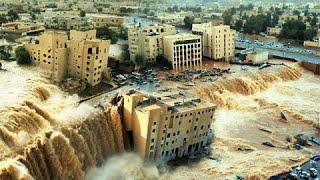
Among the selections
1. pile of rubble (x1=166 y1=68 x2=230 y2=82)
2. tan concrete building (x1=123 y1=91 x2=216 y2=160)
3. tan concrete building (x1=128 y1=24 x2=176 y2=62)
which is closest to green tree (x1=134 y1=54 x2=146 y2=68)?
tan concrete building (x1=128 y1=24 x2=176 y2=62)

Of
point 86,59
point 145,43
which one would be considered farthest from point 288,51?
point 86,59

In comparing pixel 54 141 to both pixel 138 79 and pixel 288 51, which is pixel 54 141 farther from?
pixel 288 51

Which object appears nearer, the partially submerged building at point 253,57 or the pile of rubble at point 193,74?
the pile of rubble at point 193,74

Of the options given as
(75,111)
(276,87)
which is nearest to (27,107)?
(75,111)

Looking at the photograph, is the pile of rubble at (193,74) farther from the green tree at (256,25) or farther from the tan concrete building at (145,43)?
the green tree at (256,25)

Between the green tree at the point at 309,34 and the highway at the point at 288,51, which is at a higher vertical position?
the green tree at the point at 309,34

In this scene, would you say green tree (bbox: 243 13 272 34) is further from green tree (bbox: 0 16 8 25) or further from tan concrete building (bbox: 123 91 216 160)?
tan concrete building (bbox: 123 91 216 160)

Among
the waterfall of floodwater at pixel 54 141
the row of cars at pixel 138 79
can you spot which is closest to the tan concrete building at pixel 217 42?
the row of cars at pixel 138 79
